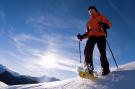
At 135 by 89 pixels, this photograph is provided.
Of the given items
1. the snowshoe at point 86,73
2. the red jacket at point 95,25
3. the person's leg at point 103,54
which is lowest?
the snowshoe at point 86,73

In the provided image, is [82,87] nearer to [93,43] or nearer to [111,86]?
[111,86]

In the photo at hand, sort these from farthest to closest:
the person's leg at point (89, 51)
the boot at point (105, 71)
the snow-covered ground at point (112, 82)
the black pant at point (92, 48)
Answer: the person's leg at point (89, 51) → the black pant at point (92, 48) → the boot at point (105, 71) → the snow-covered ground at point (112, 82)

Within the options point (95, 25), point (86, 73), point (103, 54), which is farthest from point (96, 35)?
point (86, 73)

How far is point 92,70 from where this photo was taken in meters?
10.2

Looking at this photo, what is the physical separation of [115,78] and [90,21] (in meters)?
2.76

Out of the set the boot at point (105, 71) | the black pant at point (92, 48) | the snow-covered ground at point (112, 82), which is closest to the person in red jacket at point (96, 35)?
the black pant at point (92, 48)

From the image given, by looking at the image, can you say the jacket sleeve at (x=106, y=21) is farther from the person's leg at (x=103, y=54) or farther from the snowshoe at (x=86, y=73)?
the snowshoe at (x=86, y=73)

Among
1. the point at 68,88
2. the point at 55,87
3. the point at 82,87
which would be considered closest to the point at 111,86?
the point at 82,87

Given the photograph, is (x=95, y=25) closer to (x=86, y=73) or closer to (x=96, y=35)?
(x=96, y=35)

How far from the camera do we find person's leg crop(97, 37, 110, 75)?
10172mm

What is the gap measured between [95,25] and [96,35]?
0.46m

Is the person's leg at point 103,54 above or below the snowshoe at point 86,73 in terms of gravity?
above

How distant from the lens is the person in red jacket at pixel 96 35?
10.5m

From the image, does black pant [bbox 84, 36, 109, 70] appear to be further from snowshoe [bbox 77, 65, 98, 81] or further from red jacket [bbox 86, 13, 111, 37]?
snowshoe [bbox 77, 65, 98, 81]
